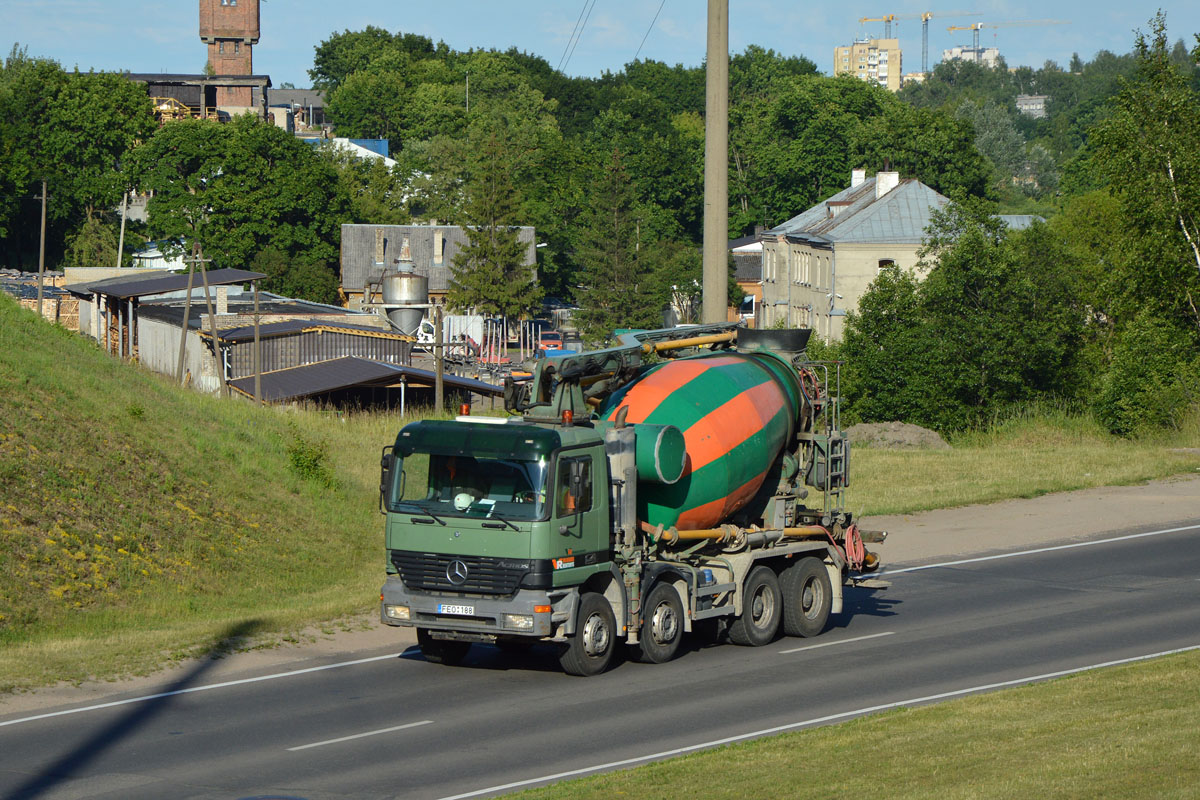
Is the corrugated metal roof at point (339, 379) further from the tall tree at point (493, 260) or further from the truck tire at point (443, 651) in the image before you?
the tall tree at point (493, 260)

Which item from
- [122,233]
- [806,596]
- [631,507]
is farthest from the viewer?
[122,233]

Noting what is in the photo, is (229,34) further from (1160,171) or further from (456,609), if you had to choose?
(456,609)

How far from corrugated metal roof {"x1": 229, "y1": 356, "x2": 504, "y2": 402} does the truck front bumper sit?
113ft

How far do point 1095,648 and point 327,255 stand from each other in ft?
324

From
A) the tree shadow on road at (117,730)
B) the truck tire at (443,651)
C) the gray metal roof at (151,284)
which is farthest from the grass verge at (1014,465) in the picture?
the gray metal roof at (151,284)

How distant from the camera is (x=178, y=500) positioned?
28.5 metres

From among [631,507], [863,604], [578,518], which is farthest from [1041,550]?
[578,518]

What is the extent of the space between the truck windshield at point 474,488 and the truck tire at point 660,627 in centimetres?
237

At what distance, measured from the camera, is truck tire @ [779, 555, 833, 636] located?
2014cm

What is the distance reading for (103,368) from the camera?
3772 cm

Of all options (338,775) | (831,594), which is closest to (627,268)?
(831,594)

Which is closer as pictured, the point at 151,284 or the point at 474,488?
the point at 474,488

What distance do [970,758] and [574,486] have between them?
20.4ft

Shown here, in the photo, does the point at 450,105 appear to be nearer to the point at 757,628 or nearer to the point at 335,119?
the point at 335,119
